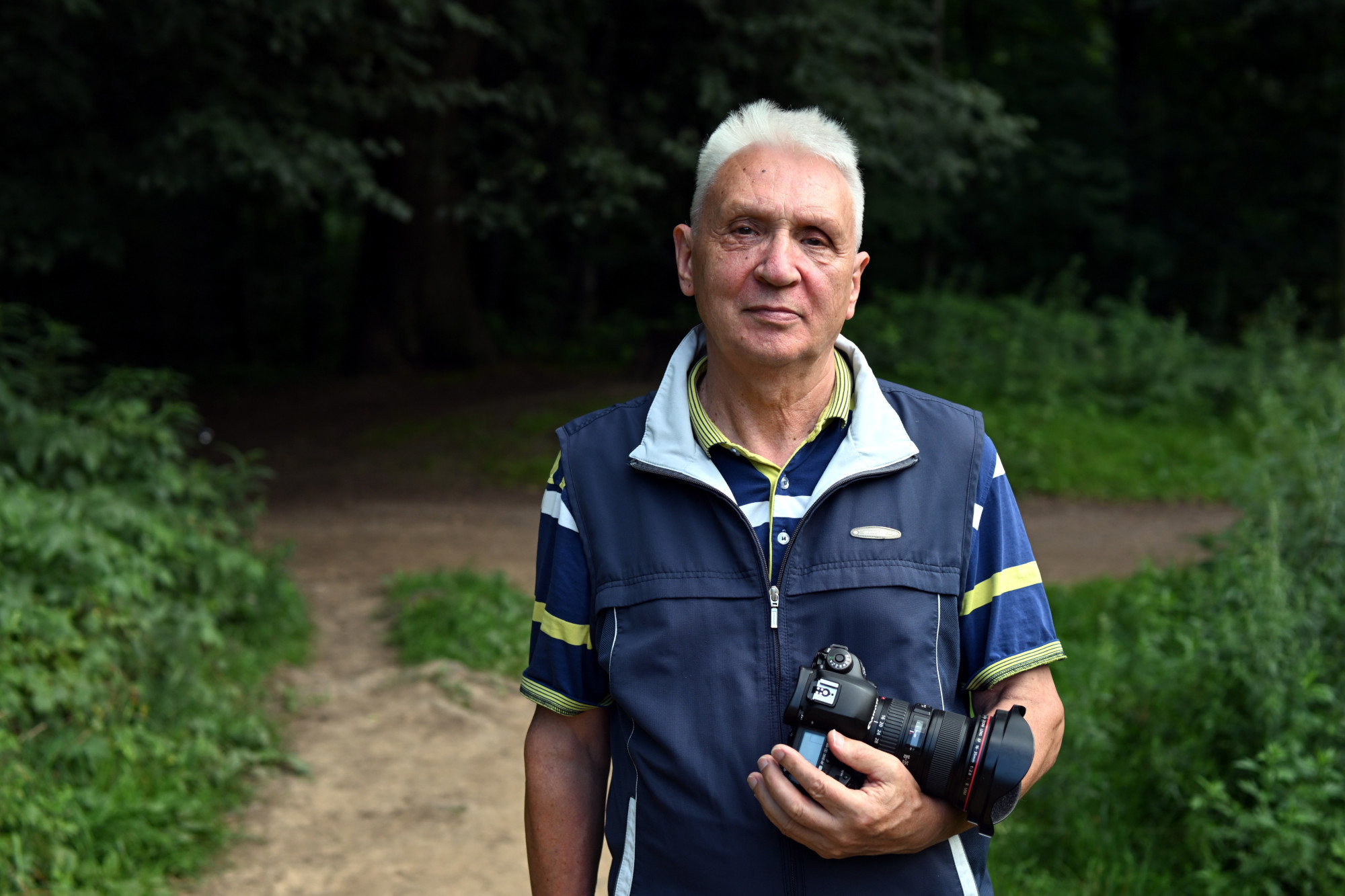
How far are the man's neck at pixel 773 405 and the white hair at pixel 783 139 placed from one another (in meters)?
0.24

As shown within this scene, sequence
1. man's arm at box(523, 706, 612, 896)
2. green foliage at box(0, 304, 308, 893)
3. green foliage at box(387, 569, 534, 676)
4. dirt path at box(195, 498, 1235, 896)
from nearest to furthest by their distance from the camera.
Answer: man's arm at box(523, 706, 612, 896) → green foliage at box(0, 304, 308, 893) → dirt path at box(195, 498, 1235, 896) → green foliage at box(387, 569, 534, 676)

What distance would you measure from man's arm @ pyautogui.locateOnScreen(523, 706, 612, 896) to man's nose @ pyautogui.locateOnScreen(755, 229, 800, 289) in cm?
76

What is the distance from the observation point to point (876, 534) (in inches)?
68.9

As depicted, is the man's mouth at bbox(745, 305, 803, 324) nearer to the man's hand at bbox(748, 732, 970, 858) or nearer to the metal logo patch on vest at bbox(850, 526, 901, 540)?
the metal logo patch on vest at bbox(850, 526, 901, 540)

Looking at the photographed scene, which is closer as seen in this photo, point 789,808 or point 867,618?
point 789,808

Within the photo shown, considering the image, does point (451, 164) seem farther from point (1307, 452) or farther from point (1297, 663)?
point (1297, 663)

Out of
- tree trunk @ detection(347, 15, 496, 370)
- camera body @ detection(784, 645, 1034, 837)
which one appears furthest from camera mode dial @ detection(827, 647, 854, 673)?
tree trunk @ detection(347, 15, 496, 370)

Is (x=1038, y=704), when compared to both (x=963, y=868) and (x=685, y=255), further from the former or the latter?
(x=685, y=255)

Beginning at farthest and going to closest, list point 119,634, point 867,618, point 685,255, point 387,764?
point 387,764 → point 119,634 → point 685,255 → point 867,618

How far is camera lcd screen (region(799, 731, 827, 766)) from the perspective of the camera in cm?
161

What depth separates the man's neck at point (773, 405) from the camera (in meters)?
1.87

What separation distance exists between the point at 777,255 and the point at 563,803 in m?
0.95

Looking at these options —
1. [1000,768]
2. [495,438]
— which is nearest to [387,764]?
[1000,768]

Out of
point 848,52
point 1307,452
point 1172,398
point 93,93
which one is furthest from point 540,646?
point 1172,398
